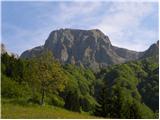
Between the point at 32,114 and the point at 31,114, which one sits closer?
the point at 31,114

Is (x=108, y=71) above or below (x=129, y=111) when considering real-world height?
above

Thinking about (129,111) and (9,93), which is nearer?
(9,93)

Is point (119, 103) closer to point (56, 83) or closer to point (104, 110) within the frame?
point (104, 110)

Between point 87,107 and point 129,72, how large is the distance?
78.3 m

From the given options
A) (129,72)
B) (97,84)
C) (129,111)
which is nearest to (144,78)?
(129,72)

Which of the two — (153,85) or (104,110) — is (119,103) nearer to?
(104,110)

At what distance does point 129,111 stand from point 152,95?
91.7m

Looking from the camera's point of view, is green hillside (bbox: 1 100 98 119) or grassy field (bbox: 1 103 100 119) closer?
green hillside (bbox: 1 100 98 119)

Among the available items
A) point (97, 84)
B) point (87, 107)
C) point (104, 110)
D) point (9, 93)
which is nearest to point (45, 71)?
point (9, 93)

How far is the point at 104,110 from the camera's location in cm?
5959

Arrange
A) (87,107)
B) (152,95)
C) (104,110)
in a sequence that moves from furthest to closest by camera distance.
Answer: (152,95) < (87,107) < (104,110)

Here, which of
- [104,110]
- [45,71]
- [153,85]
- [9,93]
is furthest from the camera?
[153,85]

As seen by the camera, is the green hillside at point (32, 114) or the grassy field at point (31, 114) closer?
Answer: the green hillside at point (32, 114)

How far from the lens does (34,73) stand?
3997 cm
